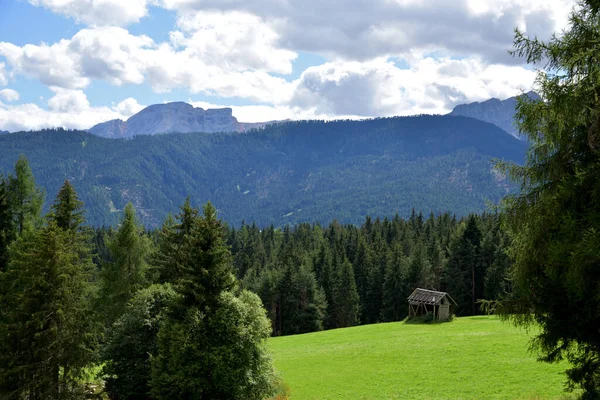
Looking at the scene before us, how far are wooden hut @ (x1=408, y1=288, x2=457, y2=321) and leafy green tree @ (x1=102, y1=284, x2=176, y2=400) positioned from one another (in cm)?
4037

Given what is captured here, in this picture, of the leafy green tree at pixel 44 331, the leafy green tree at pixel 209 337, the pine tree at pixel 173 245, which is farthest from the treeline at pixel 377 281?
the leafy green tree at pixel 209 337

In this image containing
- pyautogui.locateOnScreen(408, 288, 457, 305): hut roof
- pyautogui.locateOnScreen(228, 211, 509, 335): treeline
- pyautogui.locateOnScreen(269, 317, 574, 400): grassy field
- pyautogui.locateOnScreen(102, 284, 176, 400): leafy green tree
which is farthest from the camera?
pyautogui.locateOnScreen(228, 211, 509, 335): treeline

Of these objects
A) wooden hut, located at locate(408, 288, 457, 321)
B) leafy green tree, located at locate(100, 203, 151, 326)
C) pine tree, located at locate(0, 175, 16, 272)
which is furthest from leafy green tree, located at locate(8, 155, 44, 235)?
wooden hut, located at locate(408, 288, 457, 321)

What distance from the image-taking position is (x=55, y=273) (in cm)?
2912

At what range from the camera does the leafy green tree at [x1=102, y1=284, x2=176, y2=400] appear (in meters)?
31.5

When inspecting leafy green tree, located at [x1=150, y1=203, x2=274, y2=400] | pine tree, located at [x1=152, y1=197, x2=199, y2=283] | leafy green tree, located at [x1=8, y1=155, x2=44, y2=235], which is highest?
leafy green tree, located at [x1=8, y1=155, x2=44, y2=235]

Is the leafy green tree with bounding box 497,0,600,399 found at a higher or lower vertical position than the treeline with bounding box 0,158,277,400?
higher

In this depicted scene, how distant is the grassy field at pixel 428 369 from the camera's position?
25.5 meters

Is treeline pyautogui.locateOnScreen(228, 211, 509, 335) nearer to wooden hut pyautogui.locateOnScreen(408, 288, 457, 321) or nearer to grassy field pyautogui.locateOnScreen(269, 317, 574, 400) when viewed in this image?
wooden hut pyautogui.locateOnScreen(408, 288, 457, 321)

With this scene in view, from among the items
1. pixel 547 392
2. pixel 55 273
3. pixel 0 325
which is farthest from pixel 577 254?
pixel 0 325

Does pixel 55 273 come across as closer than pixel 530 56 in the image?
No

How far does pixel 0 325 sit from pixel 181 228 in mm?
15291

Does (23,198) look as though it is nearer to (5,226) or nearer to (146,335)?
(5,226)

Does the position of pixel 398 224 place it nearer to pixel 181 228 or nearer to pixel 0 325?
pixel 181 228
